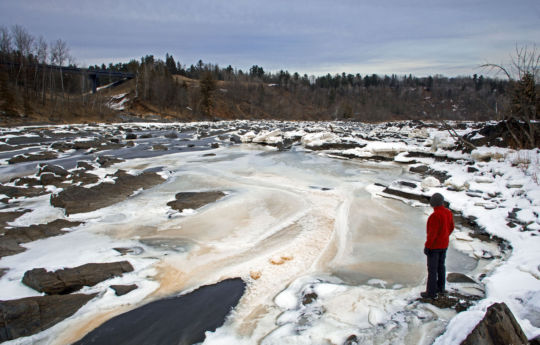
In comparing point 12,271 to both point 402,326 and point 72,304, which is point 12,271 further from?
point 402,326

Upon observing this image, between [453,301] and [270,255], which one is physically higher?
[453,301]

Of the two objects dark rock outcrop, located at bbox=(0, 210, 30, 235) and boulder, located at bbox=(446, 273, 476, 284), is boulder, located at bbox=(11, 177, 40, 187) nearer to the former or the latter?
dark rock outcrop, located at bbox=(0, 210, 30, 235)

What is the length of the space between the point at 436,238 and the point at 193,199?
7.40m

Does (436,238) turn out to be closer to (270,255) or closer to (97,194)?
(270,255)

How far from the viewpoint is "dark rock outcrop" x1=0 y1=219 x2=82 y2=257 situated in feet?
21.7

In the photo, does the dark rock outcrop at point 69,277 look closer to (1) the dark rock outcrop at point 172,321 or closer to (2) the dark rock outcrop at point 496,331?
(1) the dark rock outcrop at point 172,321

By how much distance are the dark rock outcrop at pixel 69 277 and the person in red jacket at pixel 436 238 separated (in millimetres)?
4989

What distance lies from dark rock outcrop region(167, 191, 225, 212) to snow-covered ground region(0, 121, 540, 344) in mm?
354

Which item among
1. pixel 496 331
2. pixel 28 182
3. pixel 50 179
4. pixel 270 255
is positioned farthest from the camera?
pixel 50 179

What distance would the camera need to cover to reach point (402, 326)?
4.27 meters

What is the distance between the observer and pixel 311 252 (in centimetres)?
693

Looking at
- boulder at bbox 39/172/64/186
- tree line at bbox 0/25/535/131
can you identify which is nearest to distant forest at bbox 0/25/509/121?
tree line at bbox 0/25/535/131

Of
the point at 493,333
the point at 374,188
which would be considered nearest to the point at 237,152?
the point at 374,188

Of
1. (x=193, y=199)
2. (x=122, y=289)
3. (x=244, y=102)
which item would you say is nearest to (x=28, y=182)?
(x=193, y=199)
